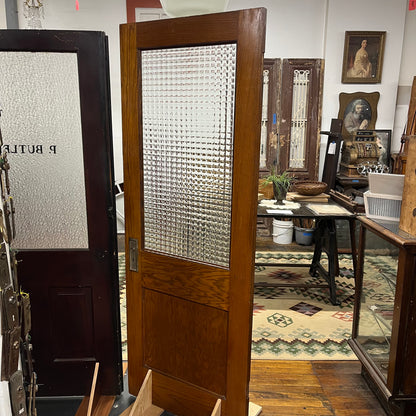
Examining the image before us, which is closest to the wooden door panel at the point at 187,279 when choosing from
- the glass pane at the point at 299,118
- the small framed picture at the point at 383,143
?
the glass pane at the point at 299,118

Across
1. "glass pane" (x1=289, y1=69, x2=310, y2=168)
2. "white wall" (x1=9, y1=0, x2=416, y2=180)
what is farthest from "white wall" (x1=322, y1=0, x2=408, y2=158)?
"glass pane" (x1=289, y1=69, x2=310, y2=168)

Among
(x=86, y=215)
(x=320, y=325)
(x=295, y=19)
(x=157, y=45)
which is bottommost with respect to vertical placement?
(x=320, y=325)

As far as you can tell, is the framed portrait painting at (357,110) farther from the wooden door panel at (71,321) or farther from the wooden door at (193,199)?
the wooden door panel at (71,321)

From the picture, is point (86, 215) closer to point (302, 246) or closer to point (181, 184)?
point (181, 184)

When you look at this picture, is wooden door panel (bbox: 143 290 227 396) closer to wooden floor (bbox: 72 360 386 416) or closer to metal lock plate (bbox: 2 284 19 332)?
wooden floor (bbox: 72 360 386 416)

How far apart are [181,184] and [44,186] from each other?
29.4 inches

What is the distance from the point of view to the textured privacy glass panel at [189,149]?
184 centimetres

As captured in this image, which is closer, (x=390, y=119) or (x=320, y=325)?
(x=320, y=325)

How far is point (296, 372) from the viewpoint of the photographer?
2.74 meters

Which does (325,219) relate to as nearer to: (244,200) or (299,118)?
(299,118)

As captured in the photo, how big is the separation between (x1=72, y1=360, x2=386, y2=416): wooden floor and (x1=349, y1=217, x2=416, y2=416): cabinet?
0.32ft

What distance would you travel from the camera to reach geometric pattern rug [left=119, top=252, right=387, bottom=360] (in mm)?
3006

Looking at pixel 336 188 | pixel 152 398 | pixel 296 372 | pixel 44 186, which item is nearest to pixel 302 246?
pixel 336 188

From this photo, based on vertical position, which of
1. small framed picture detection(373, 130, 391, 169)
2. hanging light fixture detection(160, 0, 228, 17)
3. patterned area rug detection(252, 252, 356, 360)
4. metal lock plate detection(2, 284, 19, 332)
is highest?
hanging light fixture detection(160, 0, 228, 17)
